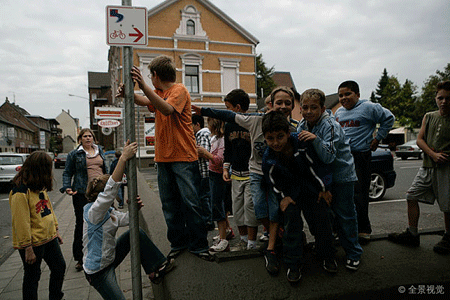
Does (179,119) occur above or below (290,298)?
above

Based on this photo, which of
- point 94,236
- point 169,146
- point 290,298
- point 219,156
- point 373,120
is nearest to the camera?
point 290,298

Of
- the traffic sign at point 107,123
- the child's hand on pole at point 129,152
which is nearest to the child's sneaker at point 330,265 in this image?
the child's hand on pole at point 129,152

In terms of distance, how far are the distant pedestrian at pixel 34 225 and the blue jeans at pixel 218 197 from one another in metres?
1.77

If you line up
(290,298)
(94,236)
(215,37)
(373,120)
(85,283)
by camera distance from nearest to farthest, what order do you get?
(290,298) < (94,236) < (373,120) < (85,283) < (215,37)

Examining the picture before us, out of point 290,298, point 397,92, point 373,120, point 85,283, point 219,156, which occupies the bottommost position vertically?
point 85,283

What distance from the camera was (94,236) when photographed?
8.23 feet

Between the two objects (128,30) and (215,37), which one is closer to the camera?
(128,30)

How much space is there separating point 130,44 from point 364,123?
2.66 metres

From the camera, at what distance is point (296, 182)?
2621 millimetres

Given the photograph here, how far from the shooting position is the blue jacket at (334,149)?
8.48 feet

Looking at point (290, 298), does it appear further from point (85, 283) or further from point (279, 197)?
point (85, 283)

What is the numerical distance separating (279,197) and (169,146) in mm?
1087

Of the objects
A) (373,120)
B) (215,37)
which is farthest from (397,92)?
→ (373,120)

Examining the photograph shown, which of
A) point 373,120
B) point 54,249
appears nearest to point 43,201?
point 54,249
